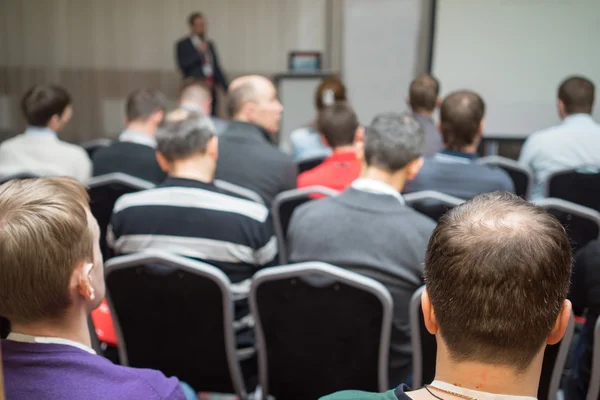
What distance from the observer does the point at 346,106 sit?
3660 mm

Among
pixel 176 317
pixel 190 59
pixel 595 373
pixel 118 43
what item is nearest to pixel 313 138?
pixel 176 317

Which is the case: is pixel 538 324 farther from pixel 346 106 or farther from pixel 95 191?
pixel 346 106

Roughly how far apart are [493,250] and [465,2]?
6454mm

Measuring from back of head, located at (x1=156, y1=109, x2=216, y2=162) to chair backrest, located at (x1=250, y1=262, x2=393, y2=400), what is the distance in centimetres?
77

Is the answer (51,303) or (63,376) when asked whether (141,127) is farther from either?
(63,376)

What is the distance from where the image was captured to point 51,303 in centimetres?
119

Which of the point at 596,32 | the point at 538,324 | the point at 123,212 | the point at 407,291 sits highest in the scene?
the point at 596,32

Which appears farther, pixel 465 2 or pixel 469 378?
pixel 465 2

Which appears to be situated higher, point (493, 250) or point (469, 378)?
point (493, 250)

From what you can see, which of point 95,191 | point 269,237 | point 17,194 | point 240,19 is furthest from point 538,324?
point 240,19

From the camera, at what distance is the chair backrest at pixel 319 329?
176 cm

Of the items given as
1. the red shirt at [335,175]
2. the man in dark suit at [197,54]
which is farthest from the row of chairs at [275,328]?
the man in dark suit at [197,54]

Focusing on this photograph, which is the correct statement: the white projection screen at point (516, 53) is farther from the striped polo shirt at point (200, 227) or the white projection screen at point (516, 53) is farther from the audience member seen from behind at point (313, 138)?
the striped polo shirt at point (200, 227)

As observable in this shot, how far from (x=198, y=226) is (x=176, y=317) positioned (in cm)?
32
